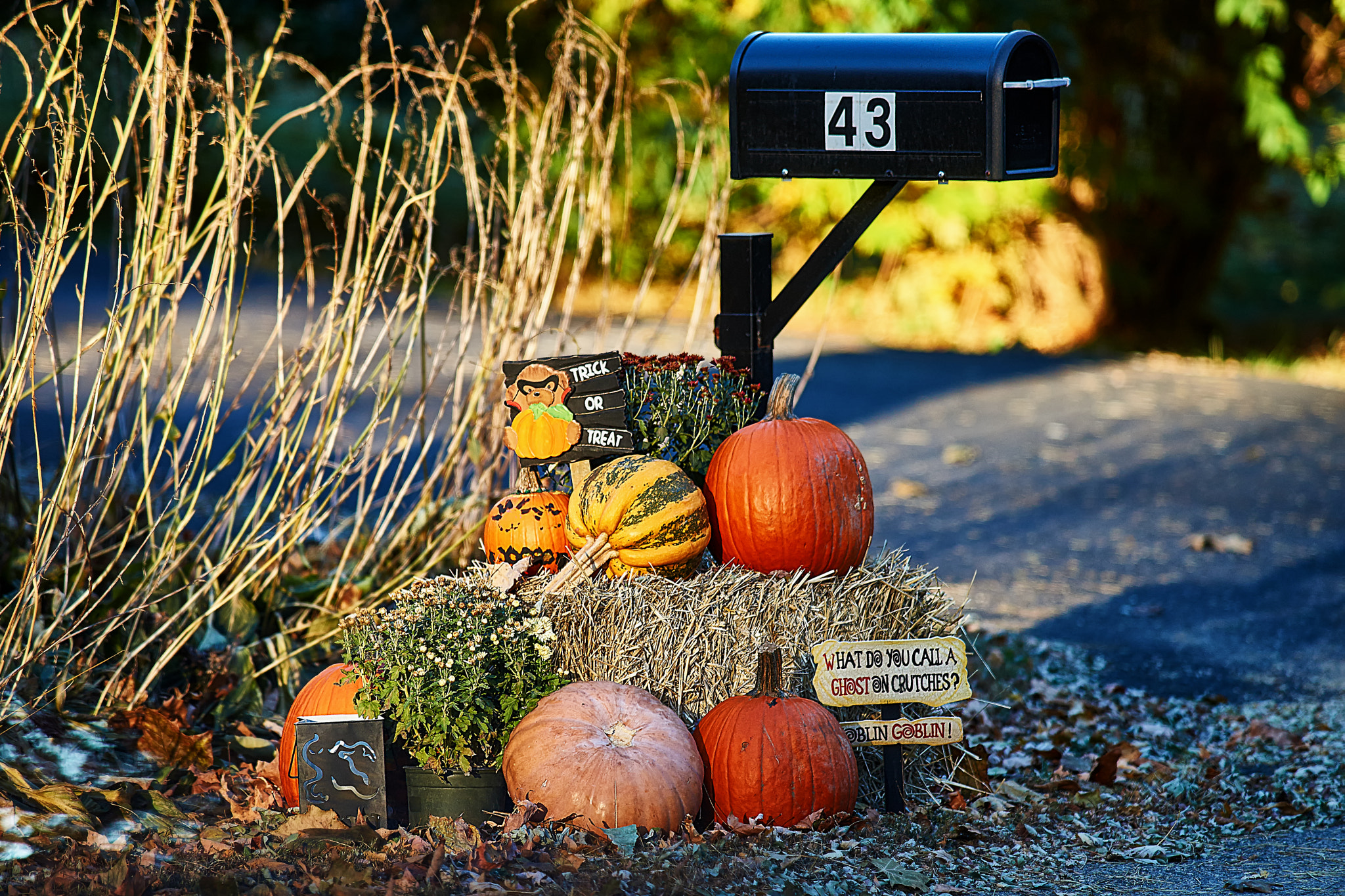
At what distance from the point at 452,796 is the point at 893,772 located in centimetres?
118

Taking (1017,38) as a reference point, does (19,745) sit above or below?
below

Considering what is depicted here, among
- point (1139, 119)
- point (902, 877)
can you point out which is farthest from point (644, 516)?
point (1139, 119)

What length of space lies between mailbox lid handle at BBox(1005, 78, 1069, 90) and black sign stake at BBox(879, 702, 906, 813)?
1768 mm

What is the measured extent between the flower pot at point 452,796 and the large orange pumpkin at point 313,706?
0.27m

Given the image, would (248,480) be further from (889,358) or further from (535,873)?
(889,358)

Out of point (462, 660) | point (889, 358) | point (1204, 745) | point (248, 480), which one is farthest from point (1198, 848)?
point (889, 358)

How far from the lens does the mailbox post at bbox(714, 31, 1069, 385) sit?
3.72m

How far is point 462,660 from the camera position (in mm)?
3221

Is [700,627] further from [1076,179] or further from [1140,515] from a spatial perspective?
[1076,179]

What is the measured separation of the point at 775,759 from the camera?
3.20 metres

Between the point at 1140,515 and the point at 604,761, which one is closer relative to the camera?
the point at 604,761

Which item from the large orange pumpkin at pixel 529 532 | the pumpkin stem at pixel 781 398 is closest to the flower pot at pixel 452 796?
the large orange pumpkin at pixel 529 532

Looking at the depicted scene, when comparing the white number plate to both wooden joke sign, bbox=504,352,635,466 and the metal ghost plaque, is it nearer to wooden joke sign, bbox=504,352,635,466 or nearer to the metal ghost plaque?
wooden joke sign, bbox=504,352,635,466

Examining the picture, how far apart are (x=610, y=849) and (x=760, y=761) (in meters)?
0.46
